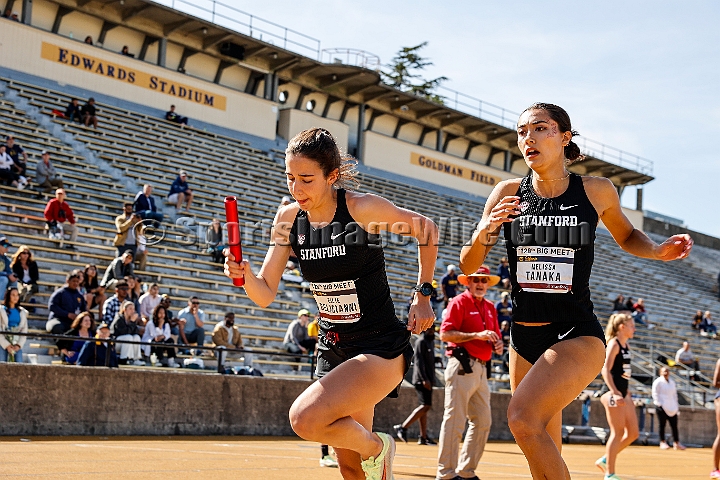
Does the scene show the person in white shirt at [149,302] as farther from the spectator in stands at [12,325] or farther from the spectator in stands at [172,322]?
the spectator in stands at [12,325]

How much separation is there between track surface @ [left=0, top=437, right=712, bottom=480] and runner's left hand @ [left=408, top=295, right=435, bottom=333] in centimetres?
348

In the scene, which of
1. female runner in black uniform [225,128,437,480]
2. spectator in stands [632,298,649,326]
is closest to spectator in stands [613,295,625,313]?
spectator in stands [632,298,649,326]

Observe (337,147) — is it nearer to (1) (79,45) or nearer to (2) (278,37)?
(1) (79,45)

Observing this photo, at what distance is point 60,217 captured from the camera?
54.3 feet

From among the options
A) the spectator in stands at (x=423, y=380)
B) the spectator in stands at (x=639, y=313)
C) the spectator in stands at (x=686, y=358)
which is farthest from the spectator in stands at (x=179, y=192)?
the spectator in stands at (x=639, y=313)

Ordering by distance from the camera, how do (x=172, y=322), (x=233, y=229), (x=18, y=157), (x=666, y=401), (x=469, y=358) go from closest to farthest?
1. (x=233, y=229)
2. (x=469, y=358)
3. (x=172, y=322)
4. (x=18, y=157)
5. (x=666, y=401)

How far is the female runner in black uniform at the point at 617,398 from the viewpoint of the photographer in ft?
31.5

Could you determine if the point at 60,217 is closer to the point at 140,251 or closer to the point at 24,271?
the point at 140,251

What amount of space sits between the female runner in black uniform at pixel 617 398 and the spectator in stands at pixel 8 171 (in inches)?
484

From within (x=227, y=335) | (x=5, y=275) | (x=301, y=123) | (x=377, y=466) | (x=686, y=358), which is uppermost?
(x=301, y=123)

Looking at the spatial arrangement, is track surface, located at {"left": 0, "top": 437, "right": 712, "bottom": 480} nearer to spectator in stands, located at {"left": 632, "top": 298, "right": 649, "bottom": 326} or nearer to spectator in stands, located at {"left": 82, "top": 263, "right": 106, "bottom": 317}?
spectator in stands, located at {"left": 82, "top": 263, "right": 106, "bottom": 317}

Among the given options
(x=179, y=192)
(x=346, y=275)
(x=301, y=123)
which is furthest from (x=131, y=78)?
(x=346, y=275)

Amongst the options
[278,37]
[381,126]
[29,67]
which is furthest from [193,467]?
[381,126]

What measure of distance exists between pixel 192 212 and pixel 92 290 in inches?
282
